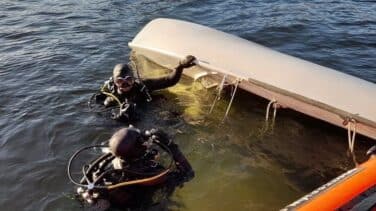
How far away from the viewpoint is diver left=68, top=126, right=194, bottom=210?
412cm

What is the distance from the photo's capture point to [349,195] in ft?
12.1

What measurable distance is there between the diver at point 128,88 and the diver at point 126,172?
147 cm

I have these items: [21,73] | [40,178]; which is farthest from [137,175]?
[21,73]

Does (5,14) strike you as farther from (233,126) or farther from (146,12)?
(233,126)

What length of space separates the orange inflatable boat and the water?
4.18ft

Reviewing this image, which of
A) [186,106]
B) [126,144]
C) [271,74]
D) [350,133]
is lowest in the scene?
[186,106]

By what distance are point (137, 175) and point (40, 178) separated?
1.79 m

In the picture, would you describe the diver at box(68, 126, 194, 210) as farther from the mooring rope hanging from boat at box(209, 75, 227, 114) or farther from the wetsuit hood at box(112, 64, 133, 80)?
the mooring rope hanging from boat at box(209, 75, 227, 114)

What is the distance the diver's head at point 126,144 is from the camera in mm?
4086

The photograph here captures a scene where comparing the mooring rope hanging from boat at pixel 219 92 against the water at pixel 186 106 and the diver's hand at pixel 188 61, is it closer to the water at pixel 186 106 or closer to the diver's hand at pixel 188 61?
the water at pixel 186 106

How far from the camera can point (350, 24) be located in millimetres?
9414

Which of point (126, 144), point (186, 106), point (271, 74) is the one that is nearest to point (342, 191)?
point (126, 144)

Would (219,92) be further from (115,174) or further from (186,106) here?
(115,174)

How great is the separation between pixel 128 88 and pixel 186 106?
1.09m
